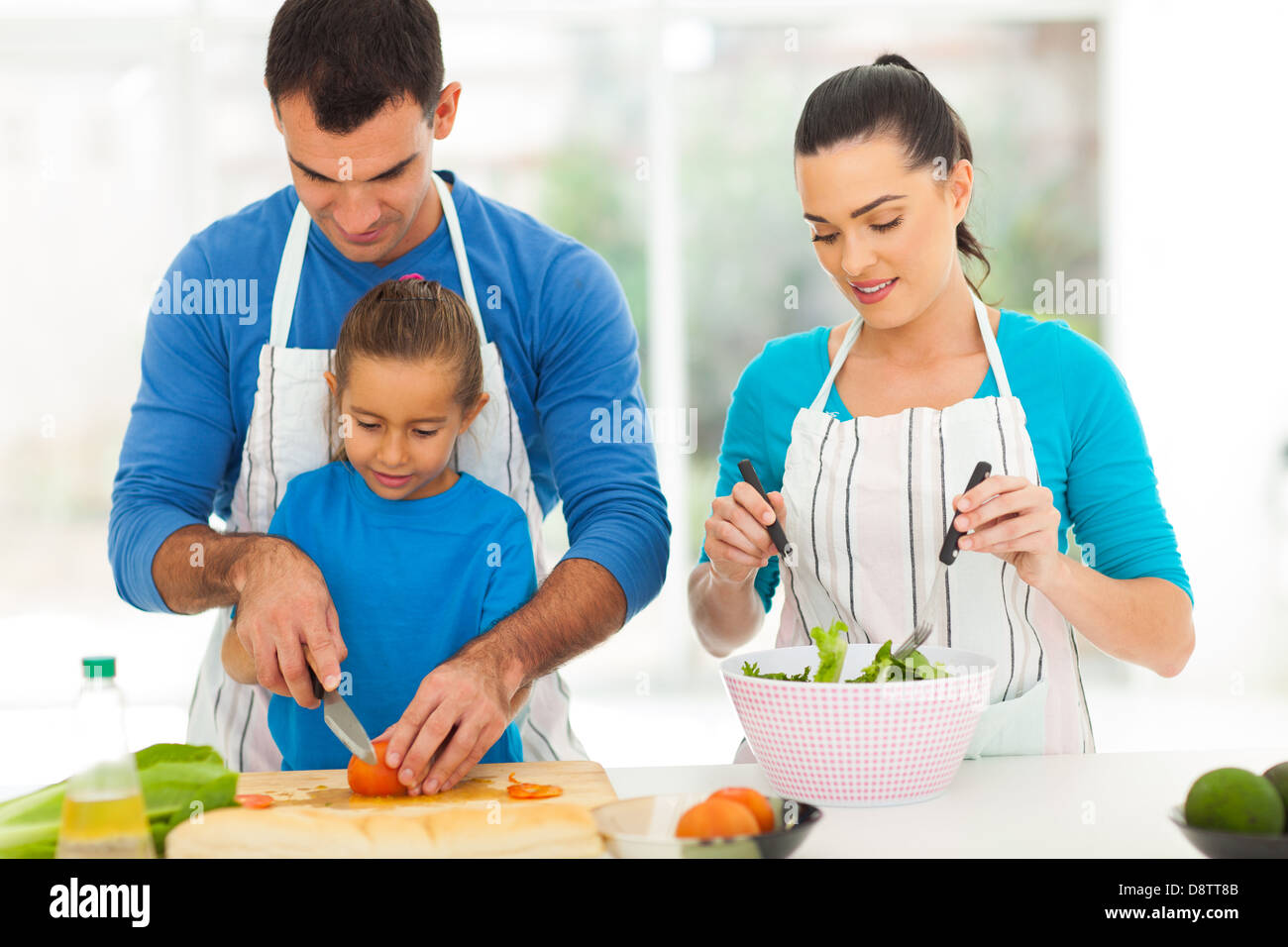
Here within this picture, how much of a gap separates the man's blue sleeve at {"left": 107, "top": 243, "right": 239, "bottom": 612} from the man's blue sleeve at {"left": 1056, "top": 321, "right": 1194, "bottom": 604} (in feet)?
4.21

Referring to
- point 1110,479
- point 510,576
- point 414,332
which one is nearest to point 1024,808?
point 1110,479

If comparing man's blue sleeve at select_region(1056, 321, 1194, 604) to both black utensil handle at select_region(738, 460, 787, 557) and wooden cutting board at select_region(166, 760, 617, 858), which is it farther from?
wooden cutting board at select_region(166, 760, 617, 858)

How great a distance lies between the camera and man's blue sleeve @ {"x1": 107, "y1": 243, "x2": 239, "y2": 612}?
5.89ft

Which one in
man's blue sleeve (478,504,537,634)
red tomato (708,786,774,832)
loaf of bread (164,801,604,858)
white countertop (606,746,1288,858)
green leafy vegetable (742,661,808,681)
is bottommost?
white countertop (606,746,1288,858)

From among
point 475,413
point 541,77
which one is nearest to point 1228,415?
point 541,77

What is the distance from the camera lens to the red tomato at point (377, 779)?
137cm

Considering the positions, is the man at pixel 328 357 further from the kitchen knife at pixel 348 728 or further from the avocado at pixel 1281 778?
the avocado at pixel 1281 778

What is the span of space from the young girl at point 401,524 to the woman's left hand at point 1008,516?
68 centimetres

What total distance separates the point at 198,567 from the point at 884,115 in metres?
1.14

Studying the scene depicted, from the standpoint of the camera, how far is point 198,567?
168cm

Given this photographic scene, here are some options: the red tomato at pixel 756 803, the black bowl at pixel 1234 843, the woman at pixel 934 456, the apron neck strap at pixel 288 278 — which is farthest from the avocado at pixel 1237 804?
the apron neck strap at pixel 288 278

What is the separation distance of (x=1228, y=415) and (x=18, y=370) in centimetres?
538

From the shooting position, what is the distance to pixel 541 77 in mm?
5465

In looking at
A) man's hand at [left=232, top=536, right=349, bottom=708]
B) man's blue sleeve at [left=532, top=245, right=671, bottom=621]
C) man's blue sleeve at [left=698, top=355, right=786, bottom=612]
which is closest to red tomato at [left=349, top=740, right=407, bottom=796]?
man's hand at [left=232, top=536, right=349, bottom=708]
